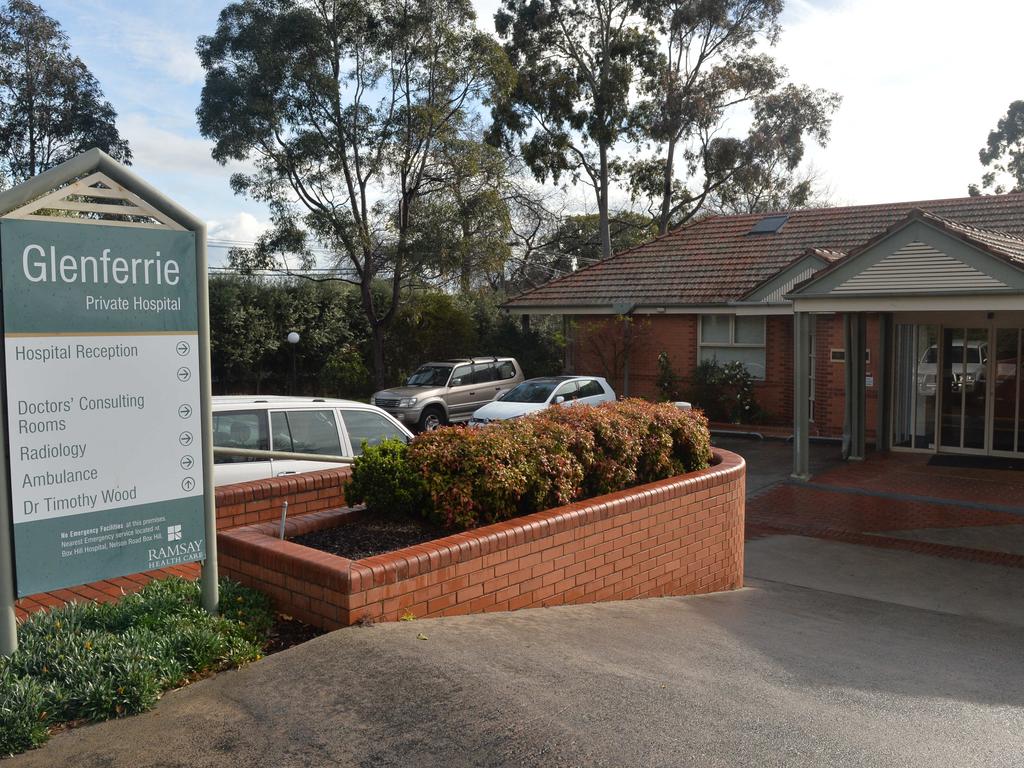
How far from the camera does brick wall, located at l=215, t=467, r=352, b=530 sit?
656 centimetres

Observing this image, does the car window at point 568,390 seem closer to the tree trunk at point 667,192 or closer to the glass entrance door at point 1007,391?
the glass entrance door at point 1007,391

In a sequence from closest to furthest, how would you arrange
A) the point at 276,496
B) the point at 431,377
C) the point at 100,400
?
the point at 100,400 → the point at 276,496 → the point at 431,377

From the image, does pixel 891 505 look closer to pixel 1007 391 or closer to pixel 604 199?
pixel 1007 391

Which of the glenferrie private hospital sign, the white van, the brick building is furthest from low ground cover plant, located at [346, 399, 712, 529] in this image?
the brick building

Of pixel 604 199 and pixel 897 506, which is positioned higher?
pixel 604 199

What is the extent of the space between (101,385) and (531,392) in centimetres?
1350

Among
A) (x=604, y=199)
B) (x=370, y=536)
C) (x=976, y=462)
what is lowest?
(x=976, y=462)

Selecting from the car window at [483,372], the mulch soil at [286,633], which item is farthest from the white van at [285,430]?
the car window at [483,372]

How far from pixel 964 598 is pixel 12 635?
8269 millimetres

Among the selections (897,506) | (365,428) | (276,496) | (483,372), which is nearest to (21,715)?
(276,496)

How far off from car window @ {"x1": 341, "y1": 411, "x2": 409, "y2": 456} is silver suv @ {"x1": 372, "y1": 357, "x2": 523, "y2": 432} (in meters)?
9.90

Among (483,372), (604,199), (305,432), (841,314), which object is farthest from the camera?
(604,199)

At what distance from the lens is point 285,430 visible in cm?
829

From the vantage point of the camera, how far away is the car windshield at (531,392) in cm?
1742
